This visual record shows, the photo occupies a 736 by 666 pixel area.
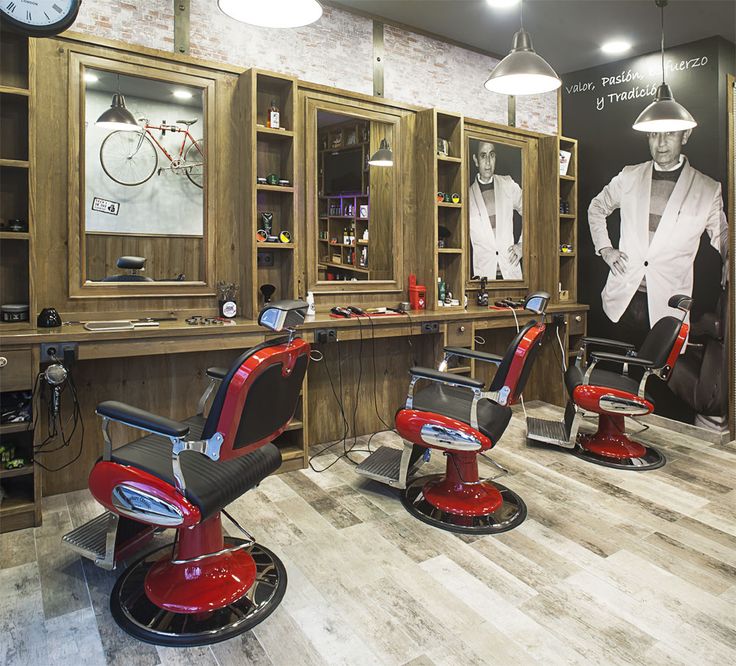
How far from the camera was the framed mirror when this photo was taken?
3012 millimetres

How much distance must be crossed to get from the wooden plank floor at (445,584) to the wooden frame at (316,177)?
1335 millimetres

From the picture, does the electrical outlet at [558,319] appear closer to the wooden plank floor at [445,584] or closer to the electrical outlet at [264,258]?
the wooden plank floor at [445,584]

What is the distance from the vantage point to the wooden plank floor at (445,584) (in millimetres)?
1868

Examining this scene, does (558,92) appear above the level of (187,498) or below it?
above

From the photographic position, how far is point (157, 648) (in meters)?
1.89

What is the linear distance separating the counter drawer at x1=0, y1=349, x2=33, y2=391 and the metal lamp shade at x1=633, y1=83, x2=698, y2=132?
12.3ft

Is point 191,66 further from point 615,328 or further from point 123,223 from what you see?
point 615,328

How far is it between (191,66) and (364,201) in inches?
52.7

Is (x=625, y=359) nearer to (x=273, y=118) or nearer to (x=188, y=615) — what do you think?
(x=273, y=118)

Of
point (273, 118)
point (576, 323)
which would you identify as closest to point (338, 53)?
point (273, 118)

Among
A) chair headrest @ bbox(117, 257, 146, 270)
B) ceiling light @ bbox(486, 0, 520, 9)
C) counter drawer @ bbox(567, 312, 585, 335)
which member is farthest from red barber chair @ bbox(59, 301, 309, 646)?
counter drawer @ bbox(567, 312, 585, 335)

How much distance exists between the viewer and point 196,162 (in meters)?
3.32

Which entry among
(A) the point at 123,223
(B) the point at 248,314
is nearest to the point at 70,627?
(B) the point at 248,314

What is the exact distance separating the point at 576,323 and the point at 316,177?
260 centimetres
